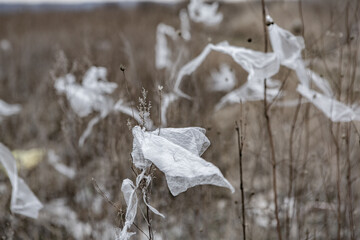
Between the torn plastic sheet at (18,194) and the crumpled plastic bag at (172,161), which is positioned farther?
the torn plastic sheet at (18,194)

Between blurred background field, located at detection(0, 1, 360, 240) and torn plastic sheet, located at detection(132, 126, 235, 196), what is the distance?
0.57 feet

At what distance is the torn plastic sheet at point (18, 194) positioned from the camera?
5.59 ft

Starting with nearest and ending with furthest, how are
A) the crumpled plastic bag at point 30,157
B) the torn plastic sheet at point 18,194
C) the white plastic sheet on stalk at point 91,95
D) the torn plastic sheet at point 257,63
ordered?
the torn plastic sheet at point 257,63, the torn plastic sheet at point 18,194, the white plastic sheet on stalk at point 91,95, the crumpled plastic bag at point 30,157

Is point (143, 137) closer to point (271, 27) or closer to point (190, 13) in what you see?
point (271, 27)

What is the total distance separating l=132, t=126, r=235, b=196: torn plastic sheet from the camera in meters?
1.03

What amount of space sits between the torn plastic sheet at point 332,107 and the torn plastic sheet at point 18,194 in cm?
133

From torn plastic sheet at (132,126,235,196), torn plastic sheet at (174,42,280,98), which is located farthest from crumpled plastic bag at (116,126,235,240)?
torn plastic sheet at (174,42,280,98)

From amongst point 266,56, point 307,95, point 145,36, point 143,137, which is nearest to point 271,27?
point 266,56

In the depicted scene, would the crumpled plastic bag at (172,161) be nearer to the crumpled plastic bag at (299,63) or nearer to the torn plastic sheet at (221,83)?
the crumpled plastic bag at (299,63)

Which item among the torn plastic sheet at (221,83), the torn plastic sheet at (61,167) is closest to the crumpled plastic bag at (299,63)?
the torn plastic sheet at (61,167)

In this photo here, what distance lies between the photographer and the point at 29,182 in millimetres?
2594

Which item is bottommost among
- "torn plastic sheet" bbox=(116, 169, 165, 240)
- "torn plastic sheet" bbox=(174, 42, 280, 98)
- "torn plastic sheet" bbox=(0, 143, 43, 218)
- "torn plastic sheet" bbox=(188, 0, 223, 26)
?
"torn plastic sheet" bbox=(0, 143, 43, 218)

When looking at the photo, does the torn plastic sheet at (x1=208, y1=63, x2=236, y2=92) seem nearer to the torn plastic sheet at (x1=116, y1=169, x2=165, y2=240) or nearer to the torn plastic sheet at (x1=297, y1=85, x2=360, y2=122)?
the torn plastic sheet at (x1=297, y1=85, x2=360, y2=122)

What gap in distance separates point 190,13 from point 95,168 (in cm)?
162
